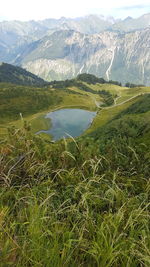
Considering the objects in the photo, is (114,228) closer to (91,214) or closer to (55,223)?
(91,214)

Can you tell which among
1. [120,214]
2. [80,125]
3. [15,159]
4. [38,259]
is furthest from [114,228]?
[80,125]

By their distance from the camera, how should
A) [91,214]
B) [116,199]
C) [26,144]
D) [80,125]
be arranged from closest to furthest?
[91,214]
[116,199]
[26,144]
[80,125]

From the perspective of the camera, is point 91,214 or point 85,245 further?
point 91,214

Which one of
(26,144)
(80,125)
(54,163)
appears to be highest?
(26,144)

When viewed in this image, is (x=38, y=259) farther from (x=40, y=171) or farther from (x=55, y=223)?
(x=40, y=171)

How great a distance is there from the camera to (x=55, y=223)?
4.84 metres

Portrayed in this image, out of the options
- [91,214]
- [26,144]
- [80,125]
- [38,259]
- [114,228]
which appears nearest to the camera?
[38,259]

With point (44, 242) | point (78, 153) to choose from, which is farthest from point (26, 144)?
point (44, 242)

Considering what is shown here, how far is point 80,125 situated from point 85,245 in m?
167

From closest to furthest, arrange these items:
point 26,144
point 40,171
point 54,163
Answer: point 40,171
point 26,144
point 54,163

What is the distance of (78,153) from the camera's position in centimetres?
923

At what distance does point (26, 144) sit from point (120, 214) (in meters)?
3.90

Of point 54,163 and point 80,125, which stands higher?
point 54,163

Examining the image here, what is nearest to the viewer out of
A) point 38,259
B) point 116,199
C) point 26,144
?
point 38,259
